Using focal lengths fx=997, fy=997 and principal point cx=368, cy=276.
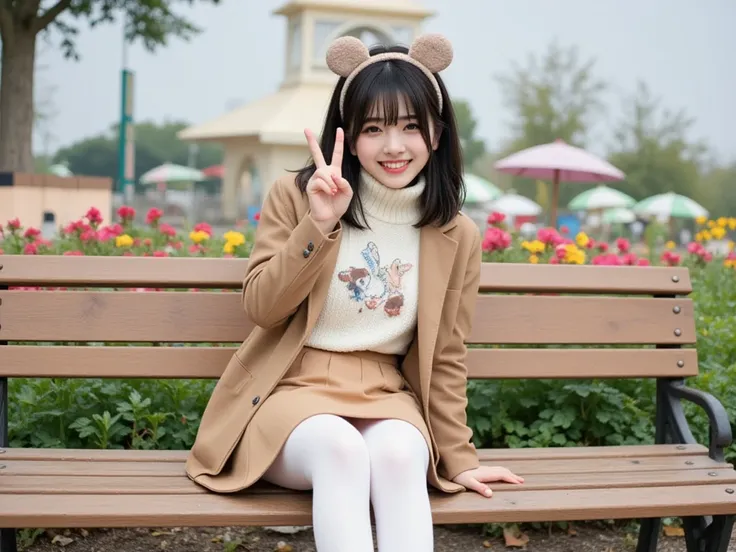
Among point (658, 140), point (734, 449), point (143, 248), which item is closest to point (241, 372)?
point (734, 449)

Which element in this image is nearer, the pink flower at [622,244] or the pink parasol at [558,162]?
the pink flower at [622,244]

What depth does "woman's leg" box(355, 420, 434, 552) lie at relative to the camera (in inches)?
A: 82.2

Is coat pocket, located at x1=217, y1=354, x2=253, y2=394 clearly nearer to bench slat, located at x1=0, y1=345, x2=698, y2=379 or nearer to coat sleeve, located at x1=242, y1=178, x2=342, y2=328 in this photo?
coat sleeve, located at x1=242, y1=178, x2=342, y2=328

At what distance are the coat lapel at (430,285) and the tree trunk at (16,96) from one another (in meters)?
13.0

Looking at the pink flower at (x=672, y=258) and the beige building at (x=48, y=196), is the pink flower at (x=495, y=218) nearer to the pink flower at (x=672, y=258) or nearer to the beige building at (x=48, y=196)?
the pink flower at (x=672, y=258)

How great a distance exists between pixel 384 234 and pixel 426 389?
1.39 feet

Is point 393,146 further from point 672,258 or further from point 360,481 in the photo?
point 672,258

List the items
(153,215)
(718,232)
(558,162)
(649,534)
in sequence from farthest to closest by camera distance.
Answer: (558,162) → (718,232) → (153,215) → (649,534)

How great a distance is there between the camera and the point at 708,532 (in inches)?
104

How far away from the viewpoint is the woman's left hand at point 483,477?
2426 millimetres

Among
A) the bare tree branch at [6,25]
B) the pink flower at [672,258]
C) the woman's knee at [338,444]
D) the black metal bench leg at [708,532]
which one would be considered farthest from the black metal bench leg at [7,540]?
the bare tree branch at [6,25]

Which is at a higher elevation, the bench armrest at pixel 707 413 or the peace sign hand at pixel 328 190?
the peace sign hand at pixel 328 190

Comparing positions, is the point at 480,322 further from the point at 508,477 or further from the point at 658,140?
the point at 658,140

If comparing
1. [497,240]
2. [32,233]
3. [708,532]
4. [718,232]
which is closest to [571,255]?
[497,240]
